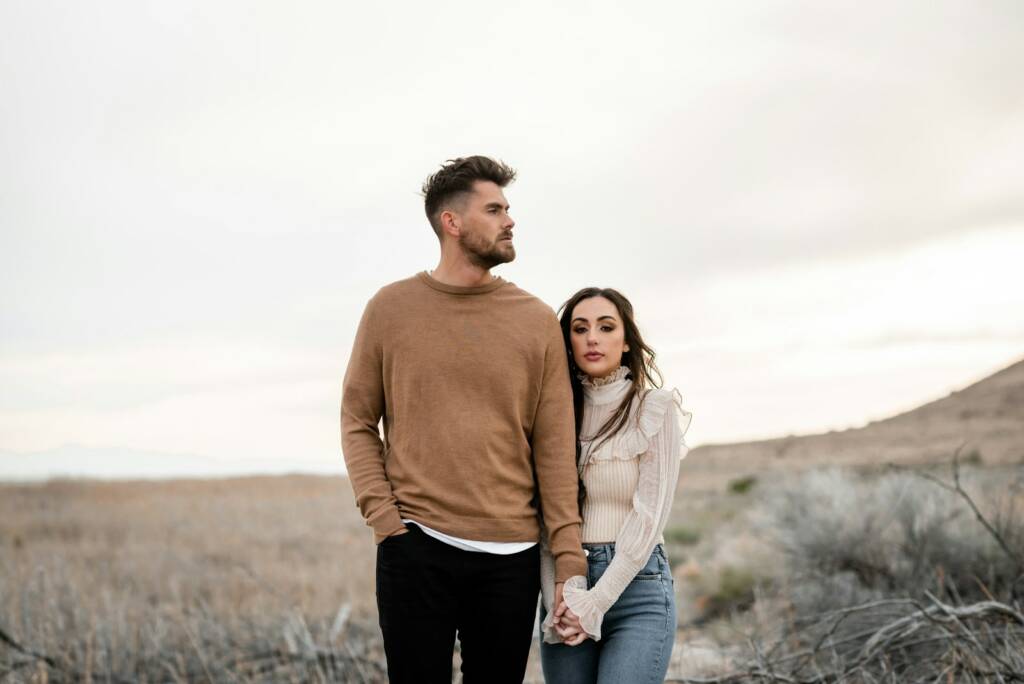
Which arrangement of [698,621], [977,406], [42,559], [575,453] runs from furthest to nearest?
[977,406] → [42,559] → [698,621] → [575,453]

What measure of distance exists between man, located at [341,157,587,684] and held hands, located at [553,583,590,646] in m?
0.10

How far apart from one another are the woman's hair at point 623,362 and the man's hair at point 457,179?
544mm

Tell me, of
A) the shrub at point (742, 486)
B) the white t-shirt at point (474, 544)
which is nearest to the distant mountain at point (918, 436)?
the shrub at point (742, 486)

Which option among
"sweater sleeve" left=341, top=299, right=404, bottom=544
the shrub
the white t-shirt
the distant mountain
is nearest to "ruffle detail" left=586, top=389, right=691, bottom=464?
the white t-shirt

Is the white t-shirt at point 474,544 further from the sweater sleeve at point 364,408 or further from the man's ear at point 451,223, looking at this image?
the man's ear at point 451,223

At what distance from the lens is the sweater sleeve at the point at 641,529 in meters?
3.13

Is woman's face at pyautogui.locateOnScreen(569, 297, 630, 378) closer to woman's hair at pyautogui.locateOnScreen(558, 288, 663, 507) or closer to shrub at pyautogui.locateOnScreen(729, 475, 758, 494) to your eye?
woman's hair at pyautogui.locateOnScreen(558, 288, 663, 507)

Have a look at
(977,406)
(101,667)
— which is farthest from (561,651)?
(977,406)

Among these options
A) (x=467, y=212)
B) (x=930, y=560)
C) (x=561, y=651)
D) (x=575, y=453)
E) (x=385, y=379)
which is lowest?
(x=930, y=560)

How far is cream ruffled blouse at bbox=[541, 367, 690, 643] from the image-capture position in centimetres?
314

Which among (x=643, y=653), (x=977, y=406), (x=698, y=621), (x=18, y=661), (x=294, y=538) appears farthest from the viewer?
(x=977, y=406)

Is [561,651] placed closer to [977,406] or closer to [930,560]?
[930,560]

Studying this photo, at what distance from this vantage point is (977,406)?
4019cm

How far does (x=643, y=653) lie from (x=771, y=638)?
16.9 feet
